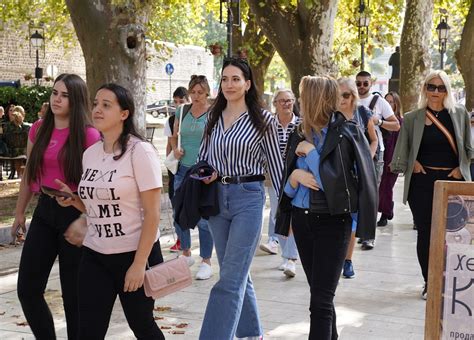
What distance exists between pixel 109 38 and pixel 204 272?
5.59 m

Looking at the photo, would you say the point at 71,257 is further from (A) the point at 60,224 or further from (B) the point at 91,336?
(B) the point at 91,336

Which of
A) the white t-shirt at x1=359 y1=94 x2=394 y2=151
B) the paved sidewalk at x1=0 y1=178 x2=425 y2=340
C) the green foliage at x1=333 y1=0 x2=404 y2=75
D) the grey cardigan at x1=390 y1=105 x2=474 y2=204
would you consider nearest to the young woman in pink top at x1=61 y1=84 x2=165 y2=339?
the paved sidewalk at x1=0 y1=178 x2=425 y2=340

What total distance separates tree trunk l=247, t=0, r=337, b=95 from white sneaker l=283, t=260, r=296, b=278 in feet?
27.4

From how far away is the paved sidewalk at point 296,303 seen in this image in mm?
→ 6875

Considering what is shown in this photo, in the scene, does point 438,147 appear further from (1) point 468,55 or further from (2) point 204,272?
(1) point 468,55

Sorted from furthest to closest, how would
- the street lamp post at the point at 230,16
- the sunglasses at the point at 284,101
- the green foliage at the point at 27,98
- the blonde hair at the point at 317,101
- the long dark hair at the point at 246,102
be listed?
the green foliage at the point at 27,98 < the street lamp post at the point at 230,16 < the sunglasses at the point at 284,101 < the long dark hair at the point at 246,102 < the blonde hair at the point at 317,101

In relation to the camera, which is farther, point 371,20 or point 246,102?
point 371,20

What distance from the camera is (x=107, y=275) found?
4922mm

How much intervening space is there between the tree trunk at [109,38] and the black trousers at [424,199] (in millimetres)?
6359

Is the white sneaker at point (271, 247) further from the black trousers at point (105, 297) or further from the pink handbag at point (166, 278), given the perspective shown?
the black trousers at point (105, 297)

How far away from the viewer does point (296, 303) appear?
307 inches

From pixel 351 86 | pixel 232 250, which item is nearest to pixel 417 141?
pixel 351 86

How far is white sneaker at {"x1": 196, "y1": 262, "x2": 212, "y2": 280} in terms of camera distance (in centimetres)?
885

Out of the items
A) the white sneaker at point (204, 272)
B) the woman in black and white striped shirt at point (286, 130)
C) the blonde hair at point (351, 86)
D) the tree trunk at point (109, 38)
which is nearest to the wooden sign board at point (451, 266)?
the blonde hair at point (351, 86)
